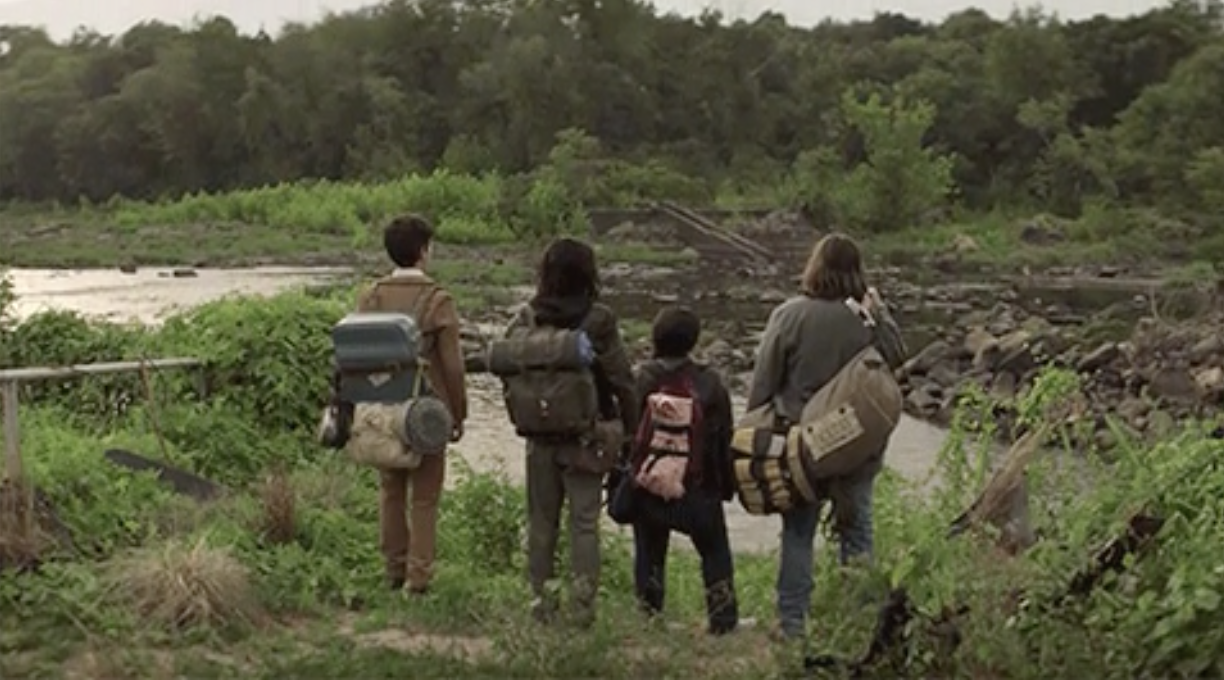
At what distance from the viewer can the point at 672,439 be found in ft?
16.7

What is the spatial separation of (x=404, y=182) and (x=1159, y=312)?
30.7 m

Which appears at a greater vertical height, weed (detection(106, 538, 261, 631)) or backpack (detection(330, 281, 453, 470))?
backpack (detection(330, 281, 453, 470))

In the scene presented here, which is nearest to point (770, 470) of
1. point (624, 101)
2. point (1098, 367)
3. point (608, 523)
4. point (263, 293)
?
point (608, 523)

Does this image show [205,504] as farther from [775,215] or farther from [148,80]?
[148,80]

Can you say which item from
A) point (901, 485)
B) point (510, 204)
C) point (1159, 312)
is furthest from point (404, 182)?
point (901, 485)

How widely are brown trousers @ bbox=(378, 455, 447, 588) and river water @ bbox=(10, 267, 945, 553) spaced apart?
1850 mm

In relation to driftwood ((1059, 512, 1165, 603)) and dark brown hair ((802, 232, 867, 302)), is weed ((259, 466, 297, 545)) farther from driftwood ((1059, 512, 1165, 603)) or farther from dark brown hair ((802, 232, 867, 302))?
driftwood ((1059, 512, 1165, 603))

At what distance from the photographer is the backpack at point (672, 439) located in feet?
16.7

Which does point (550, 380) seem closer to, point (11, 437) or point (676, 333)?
point (676, 333)

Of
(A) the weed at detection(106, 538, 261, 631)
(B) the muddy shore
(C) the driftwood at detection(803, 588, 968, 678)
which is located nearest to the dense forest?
(B) the muddy shore

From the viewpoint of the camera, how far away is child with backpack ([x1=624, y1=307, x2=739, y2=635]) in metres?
5.10

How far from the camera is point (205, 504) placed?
21.1 feet

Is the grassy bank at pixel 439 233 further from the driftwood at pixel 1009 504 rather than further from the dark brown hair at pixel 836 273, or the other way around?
the dark brown hair at pixel 836 273

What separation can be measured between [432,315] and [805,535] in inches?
62.3
